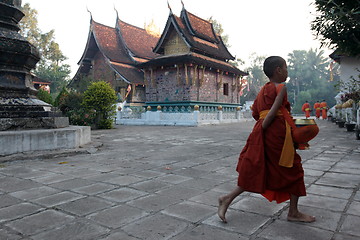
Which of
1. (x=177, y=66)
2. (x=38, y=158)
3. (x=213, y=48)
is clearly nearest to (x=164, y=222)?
(x=38, y=158)

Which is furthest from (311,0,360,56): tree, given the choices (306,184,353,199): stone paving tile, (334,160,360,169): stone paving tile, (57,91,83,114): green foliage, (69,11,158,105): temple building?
(69,11,158,105): temple building

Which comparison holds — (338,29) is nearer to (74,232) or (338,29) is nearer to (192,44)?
(74,232)

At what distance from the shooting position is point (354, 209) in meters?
2.27

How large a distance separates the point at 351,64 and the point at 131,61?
16.7 meters

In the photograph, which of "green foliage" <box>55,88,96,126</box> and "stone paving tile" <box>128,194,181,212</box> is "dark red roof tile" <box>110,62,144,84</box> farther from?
"stone paving tile" <box>128,194,181,212</box>

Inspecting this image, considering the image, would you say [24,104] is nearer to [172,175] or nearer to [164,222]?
[172,175]

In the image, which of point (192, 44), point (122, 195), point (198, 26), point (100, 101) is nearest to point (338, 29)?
point (122, 195)

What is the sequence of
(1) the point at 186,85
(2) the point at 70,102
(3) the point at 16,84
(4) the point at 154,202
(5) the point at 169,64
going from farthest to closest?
(5) the point at 169,64, (1) the point at 186,85, (2) the point at 70,102, (3) the point at 16,84, (4) the point at 154,202

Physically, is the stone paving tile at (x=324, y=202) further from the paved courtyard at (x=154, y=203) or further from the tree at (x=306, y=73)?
the tree at (x=306, y=73)

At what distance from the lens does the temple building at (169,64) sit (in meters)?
17.9

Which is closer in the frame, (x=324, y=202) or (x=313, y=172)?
(x=324, y=202)

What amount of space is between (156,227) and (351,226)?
54.9 inches

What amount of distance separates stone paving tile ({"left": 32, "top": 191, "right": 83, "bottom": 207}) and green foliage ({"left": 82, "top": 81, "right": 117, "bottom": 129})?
29.9 feet

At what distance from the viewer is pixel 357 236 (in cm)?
177
